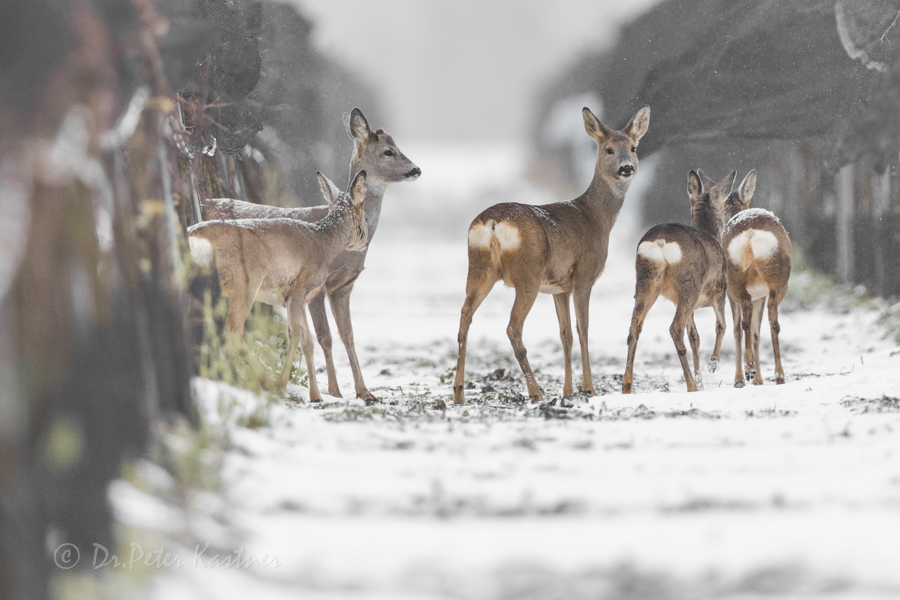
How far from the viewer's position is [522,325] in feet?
22.1

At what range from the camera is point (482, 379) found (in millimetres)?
8727

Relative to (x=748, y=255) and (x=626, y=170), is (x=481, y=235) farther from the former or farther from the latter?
(x=748, y=255)

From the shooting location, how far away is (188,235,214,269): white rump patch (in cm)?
571

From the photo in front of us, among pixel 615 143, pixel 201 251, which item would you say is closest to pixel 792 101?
pixel 615 143

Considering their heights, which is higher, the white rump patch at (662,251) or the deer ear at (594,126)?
the deer ear at (594,126)

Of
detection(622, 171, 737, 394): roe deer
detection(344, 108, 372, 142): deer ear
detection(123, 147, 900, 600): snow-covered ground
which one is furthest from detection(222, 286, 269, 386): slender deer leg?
detection(622, 171, 737, 394): roe deer

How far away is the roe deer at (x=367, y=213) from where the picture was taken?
288 inches

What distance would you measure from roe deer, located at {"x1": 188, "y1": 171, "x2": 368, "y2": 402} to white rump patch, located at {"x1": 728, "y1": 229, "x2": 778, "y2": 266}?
10.9 ft

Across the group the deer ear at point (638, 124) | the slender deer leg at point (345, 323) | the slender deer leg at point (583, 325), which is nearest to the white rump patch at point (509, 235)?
the slender deer leg at point (583, 325)

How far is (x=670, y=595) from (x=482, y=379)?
6031 mm

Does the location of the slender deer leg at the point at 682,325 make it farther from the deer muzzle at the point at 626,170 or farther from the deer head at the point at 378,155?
the deer head at the point at 378,155

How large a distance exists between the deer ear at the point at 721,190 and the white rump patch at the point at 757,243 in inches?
31.9

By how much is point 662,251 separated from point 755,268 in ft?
3.74

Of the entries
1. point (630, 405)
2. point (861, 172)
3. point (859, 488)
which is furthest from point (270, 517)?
point (861, 172)
